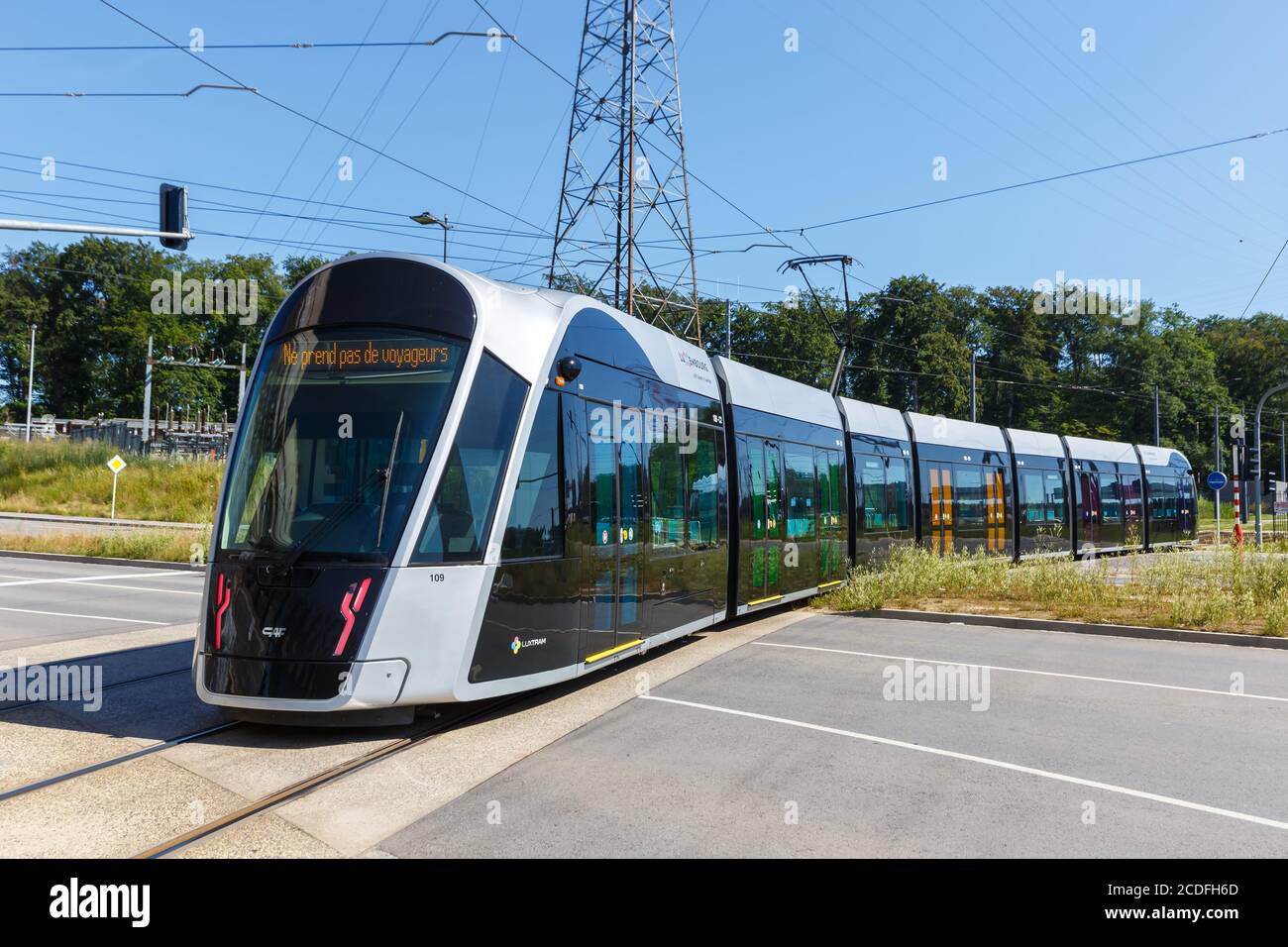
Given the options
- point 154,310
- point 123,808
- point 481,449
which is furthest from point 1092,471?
point 154,310

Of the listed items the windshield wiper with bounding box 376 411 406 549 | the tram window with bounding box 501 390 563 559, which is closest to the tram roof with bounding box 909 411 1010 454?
the tram window with bounding box 501 390 563 559

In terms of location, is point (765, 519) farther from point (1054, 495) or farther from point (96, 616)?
point (1054, 495)

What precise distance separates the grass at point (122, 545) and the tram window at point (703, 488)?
54.4ft

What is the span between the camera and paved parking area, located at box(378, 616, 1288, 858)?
5.25 meters

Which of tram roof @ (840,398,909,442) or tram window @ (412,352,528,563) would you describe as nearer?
tram window @ (412,352,528,563)

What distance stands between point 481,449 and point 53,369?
89.9 meters

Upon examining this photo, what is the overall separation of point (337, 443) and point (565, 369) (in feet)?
6.68

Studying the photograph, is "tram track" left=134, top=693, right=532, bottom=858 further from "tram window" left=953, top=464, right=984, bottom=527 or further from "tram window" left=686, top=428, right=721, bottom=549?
"tram window" left=953, top=464, right=984, bottom=527

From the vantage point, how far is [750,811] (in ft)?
18.7

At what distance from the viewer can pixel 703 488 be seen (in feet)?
38.0
